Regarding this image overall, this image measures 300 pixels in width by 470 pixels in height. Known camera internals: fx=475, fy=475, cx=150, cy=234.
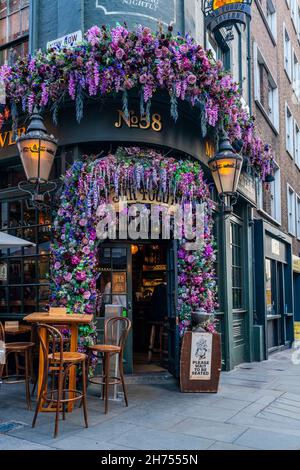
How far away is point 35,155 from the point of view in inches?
257

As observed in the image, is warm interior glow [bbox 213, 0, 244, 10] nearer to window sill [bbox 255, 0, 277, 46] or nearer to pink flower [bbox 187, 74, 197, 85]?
pink flower [bbox 187, 74, 197, 85]

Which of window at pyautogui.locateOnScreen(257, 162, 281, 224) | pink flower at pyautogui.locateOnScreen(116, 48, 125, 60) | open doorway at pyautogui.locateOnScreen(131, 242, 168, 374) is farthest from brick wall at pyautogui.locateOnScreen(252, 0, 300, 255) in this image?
pink flower at pyautogui.locateOnScreen(116, 48, 125, 60)

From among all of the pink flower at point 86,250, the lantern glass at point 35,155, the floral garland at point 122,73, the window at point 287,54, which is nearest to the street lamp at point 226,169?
the floral garland at point 122,73

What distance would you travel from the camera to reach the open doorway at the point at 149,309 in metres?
9.48

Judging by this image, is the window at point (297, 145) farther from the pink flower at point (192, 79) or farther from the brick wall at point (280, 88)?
the pink flower at point (192, 79)

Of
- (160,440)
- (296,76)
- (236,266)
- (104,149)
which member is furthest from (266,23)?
(160,440)

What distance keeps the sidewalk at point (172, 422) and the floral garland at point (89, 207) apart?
1188mm

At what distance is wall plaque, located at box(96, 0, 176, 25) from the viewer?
768 cm

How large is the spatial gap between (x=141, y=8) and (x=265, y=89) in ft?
25.8

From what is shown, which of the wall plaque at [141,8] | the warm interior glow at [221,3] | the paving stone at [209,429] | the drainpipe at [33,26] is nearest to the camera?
the paving stone at [209,429]

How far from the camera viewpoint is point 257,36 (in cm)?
1379
